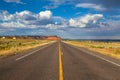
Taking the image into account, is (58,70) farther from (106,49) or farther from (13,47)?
(106,49)

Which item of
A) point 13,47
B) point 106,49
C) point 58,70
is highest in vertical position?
point 58,70

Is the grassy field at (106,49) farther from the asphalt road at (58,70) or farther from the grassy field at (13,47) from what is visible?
the grassy field at (13,47)

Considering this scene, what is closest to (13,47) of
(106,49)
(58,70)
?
(106,49)

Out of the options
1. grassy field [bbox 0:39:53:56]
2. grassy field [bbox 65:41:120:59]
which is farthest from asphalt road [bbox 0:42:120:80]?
grassy field [bbox 0:39:53:56]

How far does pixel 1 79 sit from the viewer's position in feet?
30.1

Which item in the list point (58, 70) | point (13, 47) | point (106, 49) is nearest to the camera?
point (58, 70)

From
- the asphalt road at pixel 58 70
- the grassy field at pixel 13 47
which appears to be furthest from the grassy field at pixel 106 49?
the grassy field at pixel 13 47

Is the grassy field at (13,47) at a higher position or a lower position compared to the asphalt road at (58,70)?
lower

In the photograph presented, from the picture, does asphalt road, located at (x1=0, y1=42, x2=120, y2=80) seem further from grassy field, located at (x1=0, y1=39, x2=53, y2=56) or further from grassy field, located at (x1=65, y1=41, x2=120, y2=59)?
grassy field, located at (x1=0, y1=39, x2=53, y2=56)

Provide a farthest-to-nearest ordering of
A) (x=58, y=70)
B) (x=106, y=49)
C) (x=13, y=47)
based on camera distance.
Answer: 1. (x=106, y=49)
2. (x=13, y=47)
3. (x=58, y=70)

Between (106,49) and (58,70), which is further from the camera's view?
(106,49)

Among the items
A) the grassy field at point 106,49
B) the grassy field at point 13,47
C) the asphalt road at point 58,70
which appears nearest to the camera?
the asphalt road at point 58,70

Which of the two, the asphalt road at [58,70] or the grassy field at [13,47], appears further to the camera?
the grassy field at [13,47]

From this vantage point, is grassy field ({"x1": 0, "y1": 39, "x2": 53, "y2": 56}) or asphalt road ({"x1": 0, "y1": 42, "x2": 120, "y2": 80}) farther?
grassy field ({"x1": 0, "y1": 39, "x2": 53, "y2": 56})
